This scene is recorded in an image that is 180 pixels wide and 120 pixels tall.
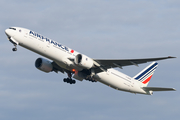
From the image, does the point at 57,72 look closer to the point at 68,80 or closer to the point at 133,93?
the point at 68,80

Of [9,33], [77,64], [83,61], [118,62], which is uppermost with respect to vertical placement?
[9,33]

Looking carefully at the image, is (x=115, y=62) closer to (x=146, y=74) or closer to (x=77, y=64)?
(x=77, y=64)

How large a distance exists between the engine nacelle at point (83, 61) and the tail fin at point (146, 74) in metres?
11.5

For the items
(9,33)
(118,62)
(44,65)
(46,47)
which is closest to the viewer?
(9,33)

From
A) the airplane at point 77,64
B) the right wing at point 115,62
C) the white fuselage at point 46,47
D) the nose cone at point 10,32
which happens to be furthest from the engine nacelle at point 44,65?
the nose cone at point 10,32

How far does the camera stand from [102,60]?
43.2 meters

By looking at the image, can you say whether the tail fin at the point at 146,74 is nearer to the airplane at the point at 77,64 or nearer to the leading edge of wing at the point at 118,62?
the airplane at the point at 77,64

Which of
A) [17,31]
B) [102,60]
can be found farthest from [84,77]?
[17,31]

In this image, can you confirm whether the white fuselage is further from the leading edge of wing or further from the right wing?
the leading edge of wing

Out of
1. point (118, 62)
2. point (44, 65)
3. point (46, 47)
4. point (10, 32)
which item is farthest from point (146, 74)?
point (10, 32)

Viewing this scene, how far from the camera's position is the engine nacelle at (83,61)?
137ft

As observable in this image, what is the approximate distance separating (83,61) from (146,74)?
48.5 feet

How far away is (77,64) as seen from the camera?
41812 mm

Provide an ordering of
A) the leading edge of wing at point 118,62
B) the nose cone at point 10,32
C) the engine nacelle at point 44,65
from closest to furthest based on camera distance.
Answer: the nose cone at point 10,32
the leading edge of wing at point 118,62
the engine nacelle at point 44,65
